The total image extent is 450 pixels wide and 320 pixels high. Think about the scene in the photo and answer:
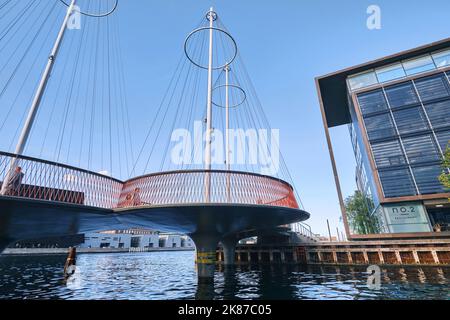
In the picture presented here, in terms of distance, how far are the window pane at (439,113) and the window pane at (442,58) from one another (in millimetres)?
8754

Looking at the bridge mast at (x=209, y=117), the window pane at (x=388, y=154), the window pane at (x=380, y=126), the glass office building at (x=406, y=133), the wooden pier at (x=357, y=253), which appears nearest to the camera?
the bridge mast at (x=209, y=117)

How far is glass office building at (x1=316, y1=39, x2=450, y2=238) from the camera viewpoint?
117ft

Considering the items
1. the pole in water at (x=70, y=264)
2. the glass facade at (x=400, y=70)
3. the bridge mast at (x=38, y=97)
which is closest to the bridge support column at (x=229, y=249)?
the pole in water at (x=70, y=264)

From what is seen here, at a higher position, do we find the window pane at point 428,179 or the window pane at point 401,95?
the window pane at point 401,95

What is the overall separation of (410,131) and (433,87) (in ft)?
31.9

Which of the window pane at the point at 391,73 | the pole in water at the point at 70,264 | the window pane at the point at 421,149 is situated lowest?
the pole in water at the point at 70,264

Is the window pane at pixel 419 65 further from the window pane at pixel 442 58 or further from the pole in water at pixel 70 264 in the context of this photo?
the pole in water at pixel 70 264

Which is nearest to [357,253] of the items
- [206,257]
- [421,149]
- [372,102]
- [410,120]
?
[421,149]

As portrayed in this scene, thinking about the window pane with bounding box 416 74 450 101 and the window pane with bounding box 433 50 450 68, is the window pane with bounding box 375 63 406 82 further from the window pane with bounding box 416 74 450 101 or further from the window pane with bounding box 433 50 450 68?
the window pane with bounding box 433 50 450 68

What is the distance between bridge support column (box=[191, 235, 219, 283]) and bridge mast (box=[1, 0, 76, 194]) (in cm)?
1517

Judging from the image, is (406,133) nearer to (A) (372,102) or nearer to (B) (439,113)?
(B) (439,113)

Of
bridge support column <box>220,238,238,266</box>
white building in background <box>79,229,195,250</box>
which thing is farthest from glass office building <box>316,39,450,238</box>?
white building in background <box>79,229,195,250</box>

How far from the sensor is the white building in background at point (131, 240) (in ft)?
330
